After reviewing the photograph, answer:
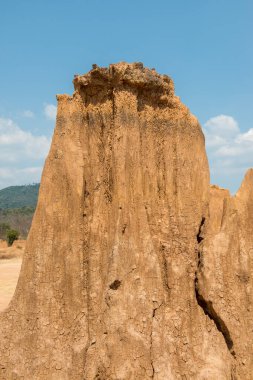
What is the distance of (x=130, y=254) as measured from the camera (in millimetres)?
7566

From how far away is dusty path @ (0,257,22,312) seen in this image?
804 inches

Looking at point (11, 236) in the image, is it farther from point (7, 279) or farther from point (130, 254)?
point (130, 254)

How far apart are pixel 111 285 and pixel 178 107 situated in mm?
3421

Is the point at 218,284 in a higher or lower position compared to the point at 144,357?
higher

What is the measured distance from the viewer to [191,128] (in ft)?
27.6

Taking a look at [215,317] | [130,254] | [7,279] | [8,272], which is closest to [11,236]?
[8,272]

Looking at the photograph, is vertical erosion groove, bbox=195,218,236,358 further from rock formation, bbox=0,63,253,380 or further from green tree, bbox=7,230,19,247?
green tree, bbox=7,230,19,247

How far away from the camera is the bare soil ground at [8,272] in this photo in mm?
21094

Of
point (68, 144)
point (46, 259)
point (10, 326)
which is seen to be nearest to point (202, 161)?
point (68, 144)

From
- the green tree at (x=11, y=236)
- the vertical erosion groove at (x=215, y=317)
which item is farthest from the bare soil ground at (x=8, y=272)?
the vertical erosion groove at (x=215, y=317)

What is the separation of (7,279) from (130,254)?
2069cm

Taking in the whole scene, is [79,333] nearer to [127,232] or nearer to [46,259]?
[46,259]

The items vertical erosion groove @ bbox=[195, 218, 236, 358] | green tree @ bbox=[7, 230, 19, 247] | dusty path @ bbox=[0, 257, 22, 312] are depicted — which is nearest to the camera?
vertical erosion groove @ bbox=[195, 218, 236, 358]

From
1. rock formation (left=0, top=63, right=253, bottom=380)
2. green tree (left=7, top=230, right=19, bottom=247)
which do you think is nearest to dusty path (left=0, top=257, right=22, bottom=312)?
green tree (left=7, top=230, right=19, bottom=247)
